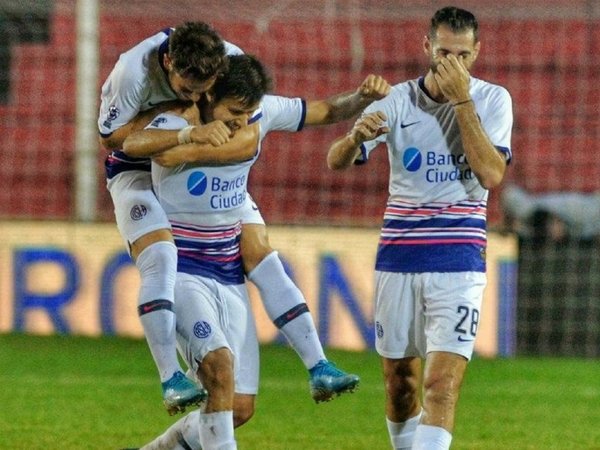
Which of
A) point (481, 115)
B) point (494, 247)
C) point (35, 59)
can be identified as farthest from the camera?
point (35, 59)

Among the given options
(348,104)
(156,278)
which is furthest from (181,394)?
(348,104)

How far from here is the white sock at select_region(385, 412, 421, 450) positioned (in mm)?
6035

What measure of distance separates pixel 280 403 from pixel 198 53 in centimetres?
400

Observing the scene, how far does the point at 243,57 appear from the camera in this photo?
559 cm

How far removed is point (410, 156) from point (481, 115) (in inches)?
13.1

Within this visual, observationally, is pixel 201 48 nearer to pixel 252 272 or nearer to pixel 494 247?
pixel 252 272

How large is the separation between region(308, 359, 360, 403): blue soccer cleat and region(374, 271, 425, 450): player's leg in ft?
0.97

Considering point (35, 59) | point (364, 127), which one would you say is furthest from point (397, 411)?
point (35, 59)

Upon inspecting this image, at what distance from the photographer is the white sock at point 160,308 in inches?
218

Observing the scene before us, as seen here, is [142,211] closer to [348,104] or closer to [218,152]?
[218,152]

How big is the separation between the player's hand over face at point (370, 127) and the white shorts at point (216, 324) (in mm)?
855

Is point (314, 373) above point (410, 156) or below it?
below

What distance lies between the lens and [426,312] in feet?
18.9

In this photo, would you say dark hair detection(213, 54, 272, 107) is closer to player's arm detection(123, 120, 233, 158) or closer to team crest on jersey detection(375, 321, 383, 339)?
player's arm detection(123, 120, 233, 158)
